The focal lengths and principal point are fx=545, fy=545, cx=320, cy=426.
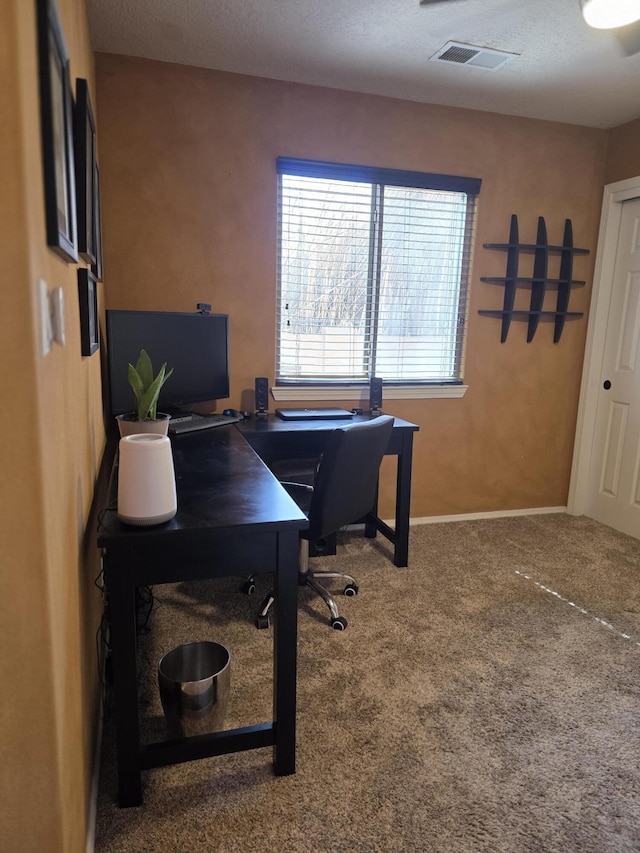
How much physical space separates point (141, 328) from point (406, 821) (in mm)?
2078

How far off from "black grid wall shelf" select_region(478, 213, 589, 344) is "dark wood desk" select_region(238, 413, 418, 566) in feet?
3.73

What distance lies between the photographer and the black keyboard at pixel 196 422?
2469mm

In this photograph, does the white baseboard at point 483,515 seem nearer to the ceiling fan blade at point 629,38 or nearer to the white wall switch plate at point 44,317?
the ceiling fan blade at point 629,38

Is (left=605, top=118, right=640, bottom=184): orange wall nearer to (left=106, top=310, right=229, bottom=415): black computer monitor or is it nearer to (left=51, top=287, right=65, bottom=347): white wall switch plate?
(left=106, top=310, right=229, bottom=415): black computer monitor

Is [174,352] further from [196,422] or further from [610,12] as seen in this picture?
[610,12]

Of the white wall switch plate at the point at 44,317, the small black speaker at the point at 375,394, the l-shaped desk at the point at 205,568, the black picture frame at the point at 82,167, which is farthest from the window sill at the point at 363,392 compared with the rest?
the white wall switch plate at the point at 44,317

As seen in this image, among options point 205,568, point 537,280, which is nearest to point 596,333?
point 537,280

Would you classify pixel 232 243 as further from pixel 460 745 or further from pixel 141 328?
pixel 460 745

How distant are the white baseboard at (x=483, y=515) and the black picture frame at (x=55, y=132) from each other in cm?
277

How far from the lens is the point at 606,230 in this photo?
11.6 ft

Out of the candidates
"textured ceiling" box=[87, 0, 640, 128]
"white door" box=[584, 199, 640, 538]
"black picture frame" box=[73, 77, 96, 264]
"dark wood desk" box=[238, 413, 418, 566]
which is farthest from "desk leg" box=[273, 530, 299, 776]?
"white door" box=[584, 199, 640, 538]

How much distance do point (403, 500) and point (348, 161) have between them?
1.92 meters

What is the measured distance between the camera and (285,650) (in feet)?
5.03

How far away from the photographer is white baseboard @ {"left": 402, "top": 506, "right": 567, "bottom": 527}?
3586mm
